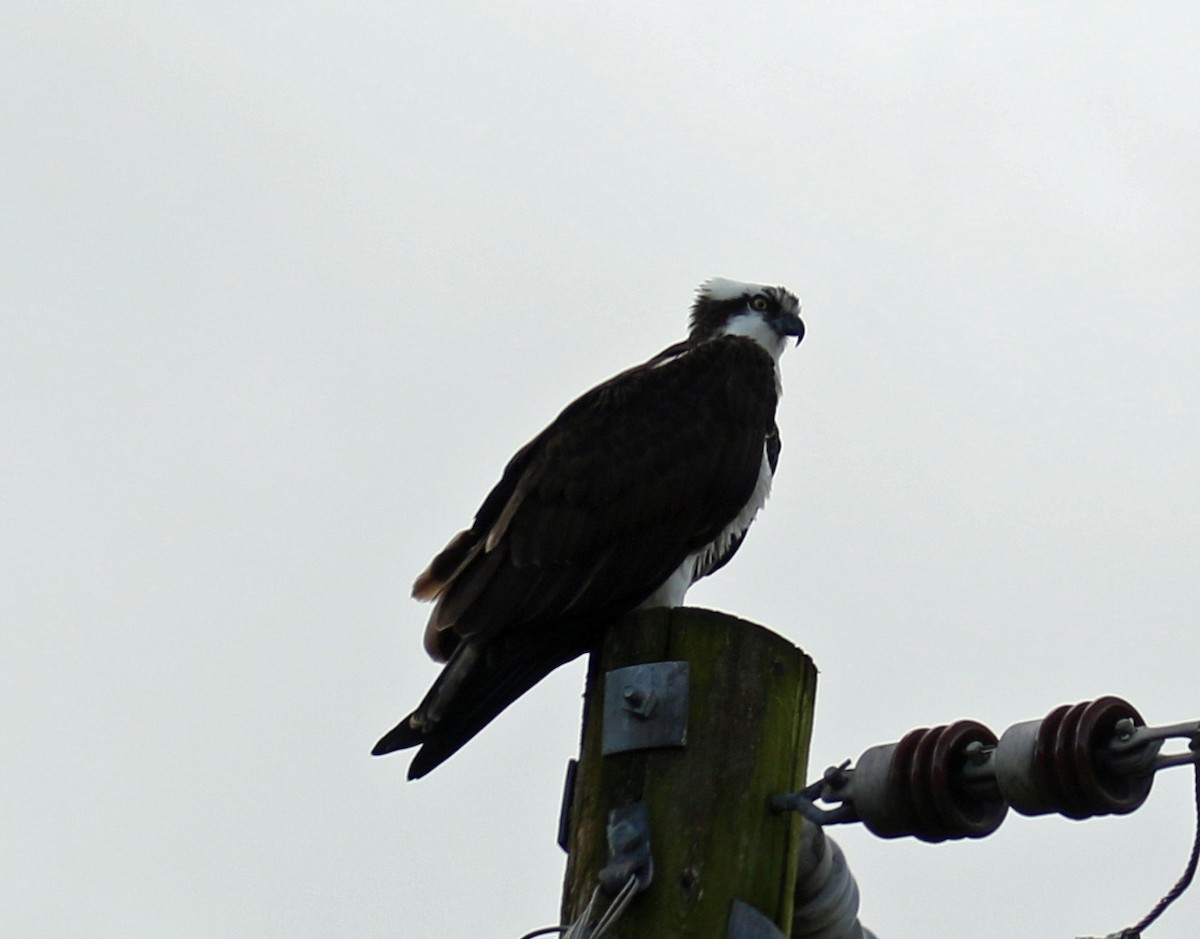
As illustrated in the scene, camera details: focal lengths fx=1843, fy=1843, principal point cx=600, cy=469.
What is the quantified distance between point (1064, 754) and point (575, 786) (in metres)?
1.09

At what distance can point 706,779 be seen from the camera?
3512mm

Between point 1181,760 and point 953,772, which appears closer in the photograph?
point 1181,760

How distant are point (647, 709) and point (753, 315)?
382 centimetres

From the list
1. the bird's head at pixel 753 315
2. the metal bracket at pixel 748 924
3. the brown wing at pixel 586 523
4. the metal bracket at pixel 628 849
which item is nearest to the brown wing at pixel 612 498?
the brown wing at pixel 586 523

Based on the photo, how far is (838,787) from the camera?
353 centimetres

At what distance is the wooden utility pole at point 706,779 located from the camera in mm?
3467

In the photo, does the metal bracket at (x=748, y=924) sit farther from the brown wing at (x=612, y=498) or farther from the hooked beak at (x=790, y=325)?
the hooked beak at (x=790, y=325)

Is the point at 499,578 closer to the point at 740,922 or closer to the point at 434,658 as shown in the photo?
the point at 434,658

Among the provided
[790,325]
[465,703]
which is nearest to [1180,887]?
[465,703]

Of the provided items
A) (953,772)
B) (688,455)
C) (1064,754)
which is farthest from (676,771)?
(688,455)

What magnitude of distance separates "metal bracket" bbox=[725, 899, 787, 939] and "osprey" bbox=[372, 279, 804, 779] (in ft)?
5.12

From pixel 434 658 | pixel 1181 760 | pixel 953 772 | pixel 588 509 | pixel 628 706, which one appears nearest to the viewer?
pixel 1181 760

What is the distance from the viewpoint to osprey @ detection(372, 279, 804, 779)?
507 cm

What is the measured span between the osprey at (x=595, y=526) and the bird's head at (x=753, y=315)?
23.3 inches
